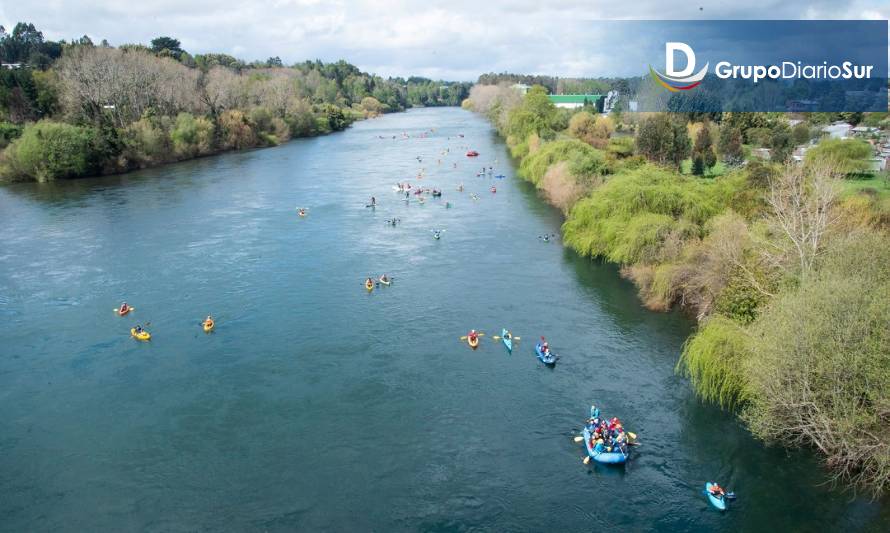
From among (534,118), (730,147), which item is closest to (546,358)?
(730,147)

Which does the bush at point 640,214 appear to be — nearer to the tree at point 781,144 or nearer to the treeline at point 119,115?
the tree at point 781,144

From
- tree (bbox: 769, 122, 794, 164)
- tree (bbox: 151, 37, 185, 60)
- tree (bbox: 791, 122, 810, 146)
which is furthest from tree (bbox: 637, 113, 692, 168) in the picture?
tree (bbox: 151, 37, 185, 60)

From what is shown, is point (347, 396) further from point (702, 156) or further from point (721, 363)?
point (702, 156)

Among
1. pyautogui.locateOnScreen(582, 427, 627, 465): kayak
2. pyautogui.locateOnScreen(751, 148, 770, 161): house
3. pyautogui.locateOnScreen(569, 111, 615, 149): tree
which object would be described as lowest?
pyautogui.locateOnScreen(582, 427, 627, 465): kayak

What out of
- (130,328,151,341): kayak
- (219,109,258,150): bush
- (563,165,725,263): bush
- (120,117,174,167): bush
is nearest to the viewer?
(130,328,151,341): kayak

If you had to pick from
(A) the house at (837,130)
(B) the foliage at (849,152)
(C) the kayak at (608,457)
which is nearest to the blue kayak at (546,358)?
(C) the kayak at (608,457)

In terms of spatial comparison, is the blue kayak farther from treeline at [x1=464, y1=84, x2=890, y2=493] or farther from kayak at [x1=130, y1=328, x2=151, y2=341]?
kayak at [x1=130, y1=328, x2=151, y2=341]
